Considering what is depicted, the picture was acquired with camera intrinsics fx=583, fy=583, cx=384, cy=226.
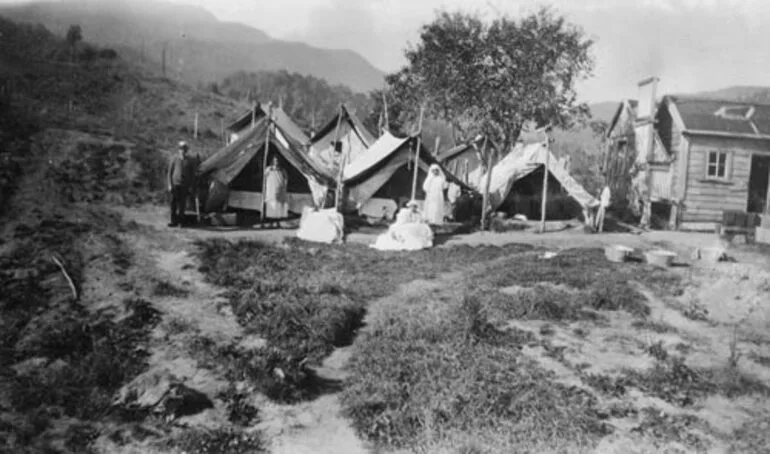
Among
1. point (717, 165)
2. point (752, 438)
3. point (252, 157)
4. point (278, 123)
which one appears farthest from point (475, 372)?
point (278, 123)

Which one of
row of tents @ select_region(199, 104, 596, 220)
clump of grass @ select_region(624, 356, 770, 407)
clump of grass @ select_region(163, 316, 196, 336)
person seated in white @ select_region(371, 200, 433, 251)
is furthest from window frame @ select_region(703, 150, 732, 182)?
clump of grass @ select_region(163, 316, 196, 336)

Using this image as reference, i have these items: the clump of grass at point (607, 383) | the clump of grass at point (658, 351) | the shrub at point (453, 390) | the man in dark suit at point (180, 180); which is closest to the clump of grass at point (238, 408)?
the shrub at point (453, 390)

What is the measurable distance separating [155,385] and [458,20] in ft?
69.3

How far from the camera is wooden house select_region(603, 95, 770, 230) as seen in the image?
19672 mm

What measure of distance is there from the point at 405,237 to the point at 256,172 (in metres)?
5.75

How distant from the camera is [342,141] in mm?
24219

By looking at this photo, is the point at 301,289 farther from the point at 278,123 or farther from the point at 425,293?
the point at 278,123

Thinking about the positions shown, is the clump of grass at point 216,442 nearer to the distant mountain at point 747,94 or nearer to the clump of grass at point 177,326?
the clump of grass at point 177,326

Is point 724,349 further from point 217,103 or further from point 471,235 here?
point 217,103

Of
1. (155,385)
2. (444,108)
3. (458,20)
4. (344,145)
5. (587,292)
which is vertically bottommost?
(155,385)

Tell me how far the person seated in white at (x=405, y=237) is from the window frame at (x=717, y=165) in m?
11.4

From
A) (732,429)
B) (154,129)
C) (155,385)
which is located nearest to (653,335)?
(732,429)

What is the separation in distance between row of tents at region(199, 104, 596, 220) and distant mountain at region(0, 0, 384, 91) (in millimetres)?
47824

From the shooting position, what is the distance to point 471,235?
16.3m
